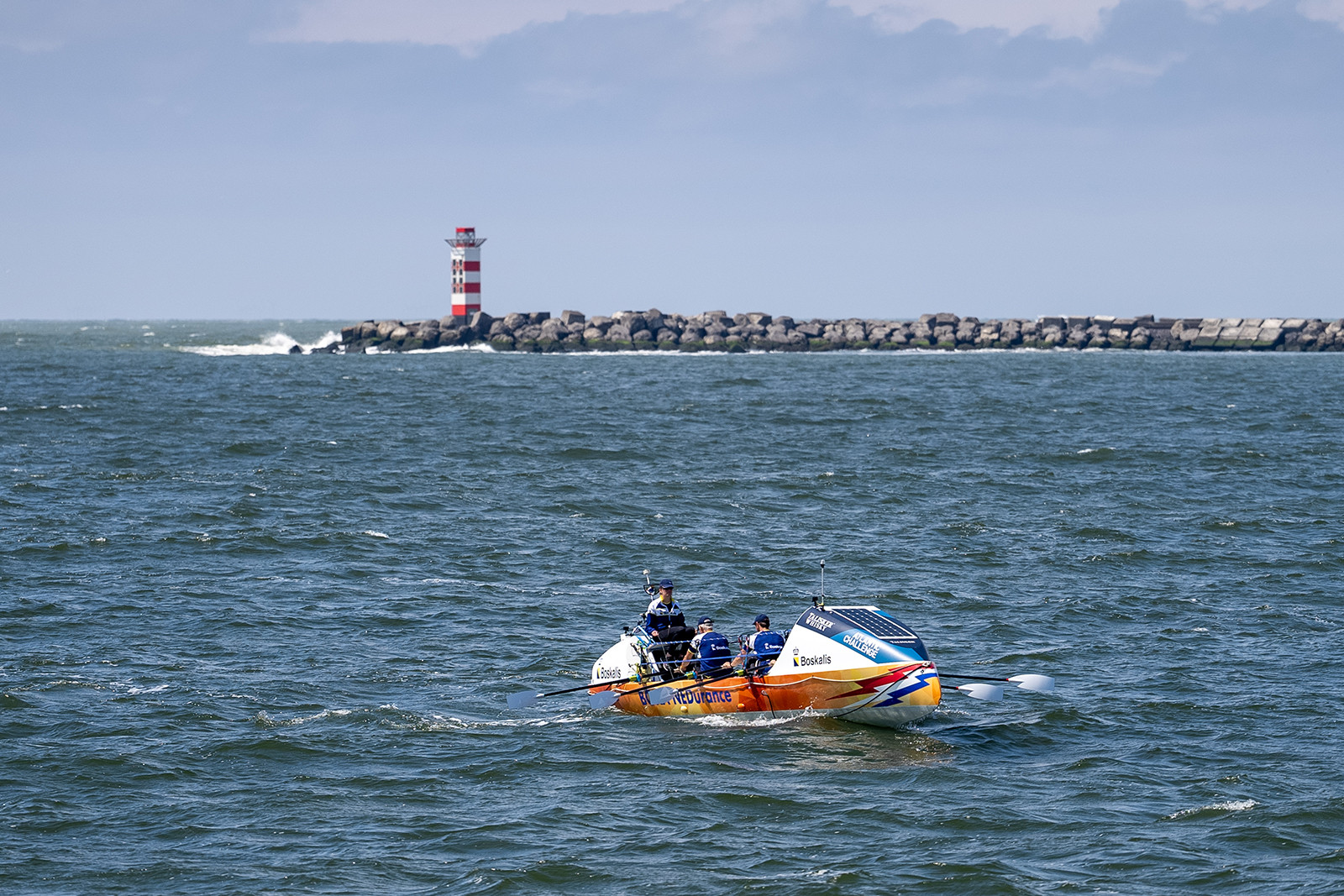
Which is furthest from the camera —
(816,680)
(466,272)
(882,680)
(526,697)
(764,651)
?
(466,272)

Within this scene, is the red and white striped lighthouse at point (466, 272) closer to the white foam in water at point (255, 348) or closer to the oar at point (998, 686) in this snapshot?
the white foam in water at point (255, 348)

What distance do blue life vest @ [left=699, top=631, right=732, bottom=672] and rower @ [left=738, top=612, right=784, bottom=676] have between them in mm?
318

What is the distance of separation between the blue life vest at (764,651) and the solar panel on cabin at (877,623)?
118cm

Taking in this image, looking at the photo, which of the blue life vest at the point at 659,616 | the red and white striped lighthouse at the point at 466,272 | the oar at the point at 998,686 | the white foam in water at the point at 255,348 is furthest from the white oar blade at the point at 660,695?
the white foam in water at the point at 255,348

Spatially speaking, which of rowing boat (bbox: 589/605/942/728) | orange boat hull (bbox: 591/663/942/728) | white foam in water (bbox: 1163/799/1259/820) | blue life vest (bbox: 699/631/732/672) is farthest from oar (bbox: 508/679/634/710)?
white foam in water (bbox: 1163/799/1259/820)

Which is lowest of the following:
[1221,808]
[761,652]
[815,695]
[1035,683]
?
[1221,808]

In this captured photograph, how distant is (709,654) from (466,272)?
121 meters

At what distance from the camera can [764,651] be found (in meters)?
22.1

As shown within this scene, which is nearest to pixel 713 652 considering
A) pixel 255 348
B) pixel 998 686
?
pixel 998 686

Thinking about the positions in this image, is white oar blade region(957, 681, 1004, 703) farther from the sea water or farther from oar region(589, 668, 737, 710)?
oar region(589, 668, 737, 710)

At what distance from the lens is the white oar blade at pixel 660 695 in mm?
22584

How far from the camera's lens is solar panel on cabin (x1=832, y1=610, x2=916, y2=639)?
21.0 m

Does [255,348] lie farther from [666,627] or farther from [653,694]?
[653,694]

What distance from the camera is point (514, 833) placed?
17.0 metres
